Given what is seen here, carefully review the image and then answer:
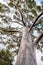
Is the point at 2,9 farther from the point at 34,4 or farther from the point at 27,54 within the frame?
the point at 27,54

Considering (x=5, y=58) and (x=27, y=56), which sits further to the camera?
(x=5, y=58)

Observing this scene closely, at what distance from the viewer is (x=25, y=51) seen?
3.27m

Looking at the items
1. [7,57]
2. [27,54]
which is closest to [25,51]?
[27,54]

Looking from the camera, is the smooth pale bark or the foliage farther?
the foliage

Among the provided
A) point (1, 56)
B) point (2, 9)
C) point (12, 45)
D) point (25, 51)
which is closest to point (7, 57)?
point (1, 56)

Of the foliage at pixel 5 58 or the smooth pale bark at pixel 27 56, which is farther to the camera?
the foliage at pixel 5 58

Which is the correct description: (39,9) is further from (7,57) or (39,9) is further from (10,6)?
(7,57)

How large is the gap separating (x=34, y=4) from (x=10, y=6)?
1574 millimetres

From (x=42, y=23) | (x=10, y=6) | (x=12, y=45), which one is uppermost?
(x=10, y=6)

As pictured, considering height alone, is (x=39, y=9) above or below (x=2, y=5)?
→ below

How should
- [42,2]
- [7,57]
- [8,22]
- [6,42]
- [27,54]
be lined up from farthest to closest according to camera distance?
[8,22]
[6,42]
[42,2]
[7,57]
[27,54]

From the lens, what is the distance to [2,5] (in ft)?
24.4

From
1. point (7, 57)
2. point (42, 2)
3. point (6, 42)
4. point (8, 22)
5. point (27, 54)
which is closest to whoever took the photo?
point (27, 54)

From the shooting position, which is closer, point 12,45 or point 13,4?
point 12,45
